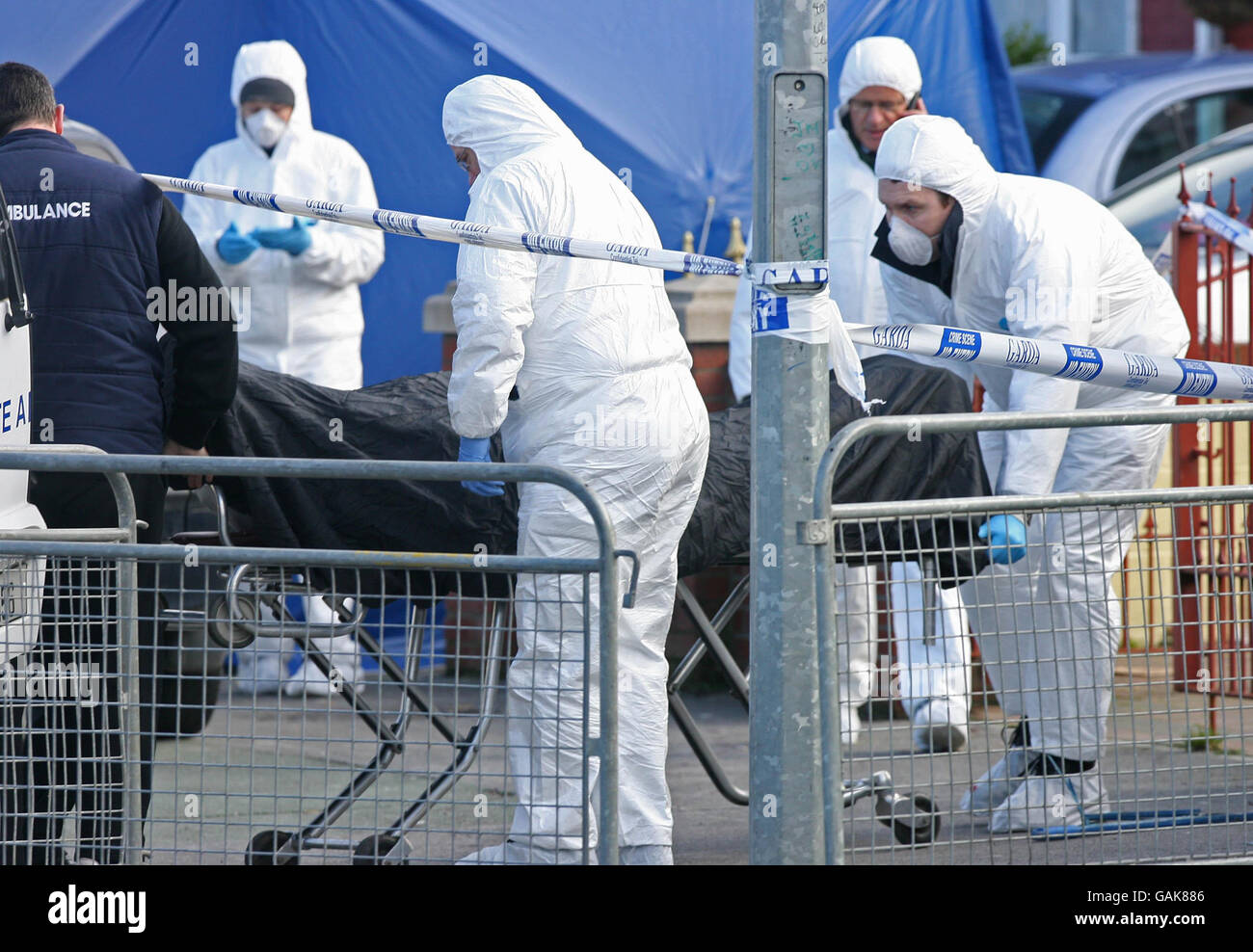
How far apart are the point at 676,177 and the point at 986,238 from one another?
7.73 ft

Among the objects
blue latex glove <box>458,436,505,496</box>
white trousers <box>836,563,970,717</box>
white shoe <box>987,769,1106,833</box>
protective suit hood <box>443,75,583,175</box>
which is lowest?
white shoe <box>987,769,1106,833</box>

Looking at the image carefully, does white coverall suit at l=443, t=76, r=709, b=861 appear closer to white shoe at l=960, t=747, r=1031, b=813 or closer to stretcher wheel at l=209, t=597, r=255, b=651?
stretcher wheel at l=209, t=597, r=255, b=651

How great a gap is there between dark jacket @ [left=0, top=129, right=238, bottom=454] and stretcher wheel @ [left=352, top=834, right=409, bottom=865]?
1.12 metres

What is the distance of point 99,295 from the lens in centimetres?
412

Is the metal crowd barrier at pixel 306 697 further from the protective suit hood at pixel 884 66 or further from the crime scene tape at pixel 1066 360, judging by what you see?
the protective suit hood at pixel 884 66

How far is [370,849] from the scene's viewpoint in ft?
12.7

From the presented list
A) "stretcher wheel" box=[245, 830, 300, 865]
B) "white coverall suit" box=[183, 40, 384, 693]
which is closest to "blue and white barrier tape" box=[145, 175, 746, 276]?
"stretcher wheel" box=[245, 830, 300, 865]

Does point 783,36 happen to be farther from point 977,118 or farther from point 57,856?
point 977,118

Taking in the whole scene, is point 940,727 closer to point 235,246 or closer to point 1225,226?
point 1225,226

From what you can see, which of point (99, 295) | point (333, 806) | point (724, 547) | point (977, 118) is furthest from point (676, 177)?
point (333, 806)

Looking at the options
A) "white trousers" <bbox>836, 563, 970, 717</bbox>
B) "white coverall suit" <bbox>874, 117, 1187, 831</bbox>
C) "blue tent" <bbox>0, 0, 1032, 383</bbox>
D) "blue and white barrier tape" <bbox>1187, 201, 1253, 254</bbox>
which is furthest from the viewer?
"blue tent" <bbox>0, 0, 1032, 383</bbox>

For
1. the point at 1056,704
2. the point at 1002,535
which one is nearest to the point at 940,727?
the point at 1002,535

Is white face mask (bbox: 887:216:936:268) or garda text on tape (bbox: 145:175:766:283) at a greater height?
white face mask (bbox: 887:216:936:268)

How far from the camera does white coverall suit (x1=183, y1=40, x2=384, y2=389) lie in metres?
6.68
